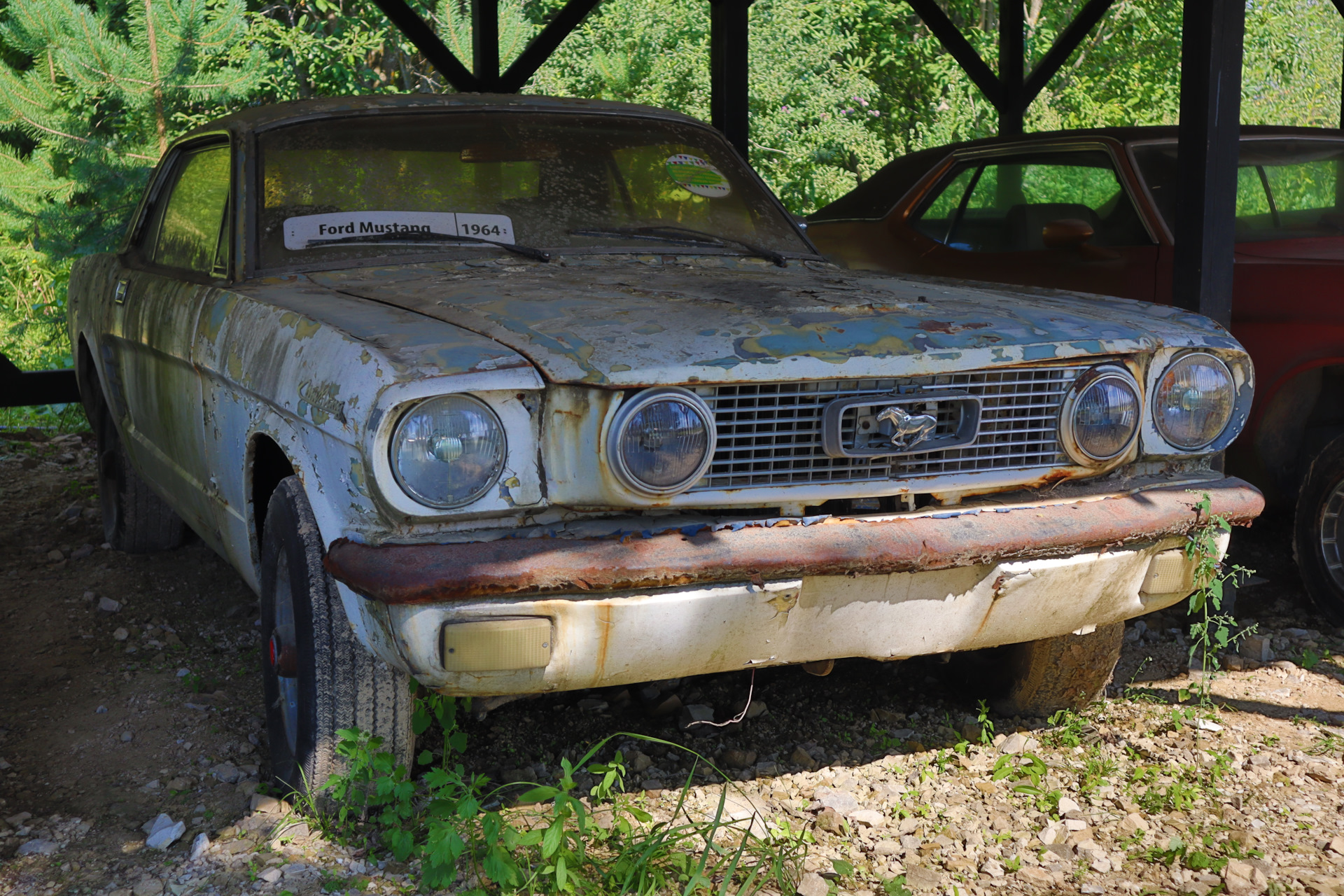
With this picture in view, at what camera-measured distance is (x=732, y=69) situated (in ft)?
19.9

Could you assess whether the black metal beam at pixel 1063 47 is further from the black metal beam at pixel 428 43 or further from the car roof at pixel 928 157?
the black metal beam at pixel 428 43

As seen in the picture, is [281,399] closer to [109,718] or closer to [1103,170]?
[109,718]

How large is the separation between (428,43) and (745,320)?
4.77 meters

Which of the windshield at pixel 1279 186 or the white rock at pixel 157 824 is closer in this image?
the white rock at pixel 157 824

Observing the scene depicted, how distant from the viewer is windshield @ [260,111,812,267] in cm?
319

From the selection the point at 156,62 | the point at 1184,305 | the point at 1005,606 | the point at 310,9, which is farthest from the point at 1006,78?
the point at 310,9

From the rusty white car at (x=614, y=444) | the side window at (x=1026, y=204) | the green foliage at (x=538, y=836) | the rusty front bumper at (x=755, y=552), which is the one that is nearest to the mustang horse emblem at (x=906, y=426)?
the rusty white car at (x=614, y=444)

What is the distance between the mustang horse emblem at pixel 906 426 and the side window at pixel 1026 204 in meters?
2.67

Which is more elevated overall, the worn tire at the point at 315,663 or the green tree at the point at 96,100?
the green tree at the point at 96,100

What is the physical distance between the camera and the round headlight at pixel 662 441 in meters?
2.19

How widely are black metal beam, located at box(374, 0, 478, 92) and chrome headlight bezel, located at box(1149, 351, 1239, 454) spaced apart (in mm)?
4691

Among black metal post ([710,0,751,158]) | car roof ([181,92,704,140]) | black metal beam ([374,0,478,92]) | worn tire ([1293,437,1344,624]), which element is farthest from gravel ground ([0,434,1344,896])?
black metal beam ([374,0,478,92])

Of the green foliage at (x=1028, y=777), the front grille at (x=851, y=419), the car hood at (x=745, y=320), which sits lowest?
the green foliage at (x=1028, y=777)

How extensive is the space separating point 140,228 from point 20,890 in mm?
2578
